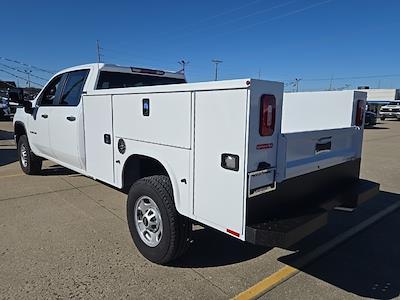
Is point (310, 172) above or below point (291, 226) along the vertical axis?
above

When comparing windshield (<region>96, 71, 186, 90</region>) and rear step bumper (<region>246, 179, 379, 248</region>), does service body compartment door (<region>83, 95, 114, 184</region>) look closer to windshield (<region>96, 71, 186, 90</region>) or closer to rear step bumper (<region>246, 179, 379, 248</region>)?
windshield (<region>96, 71, 186, 90</region>)

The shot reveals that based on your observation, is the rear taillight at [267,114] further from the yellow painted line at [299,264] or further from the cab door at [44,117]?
the cab door at [44,117]

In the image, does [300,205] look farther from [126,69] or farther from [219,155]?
[126,69]

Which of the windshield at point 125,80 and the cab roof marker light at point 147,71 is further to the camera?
the cab roof marker light at point 147,71

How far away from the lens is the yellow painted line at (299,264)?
2908 mm

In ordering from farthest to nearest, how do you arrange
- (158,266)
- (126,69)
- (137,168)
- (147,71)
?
(147,71) < (126,69) < (137,168) < (158,266)

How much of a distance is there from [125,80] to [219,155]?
2.95 metres

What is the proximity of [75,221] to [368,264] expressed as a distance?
11.5 ft

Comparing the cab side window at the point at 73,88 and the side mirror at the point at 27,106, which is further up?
the cab side window at the point at 73,88

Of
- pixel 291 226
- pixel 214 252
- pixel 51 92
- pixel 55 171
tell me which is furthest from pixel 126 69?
pixel 291 226

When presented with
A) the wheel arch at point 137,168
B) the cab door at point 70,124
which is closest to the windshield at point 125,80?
the cab door at point 70,124

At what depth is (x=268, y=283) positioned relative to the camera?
3061 millimetres

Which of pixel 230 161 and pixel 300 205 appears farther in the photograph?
pixel 300 205

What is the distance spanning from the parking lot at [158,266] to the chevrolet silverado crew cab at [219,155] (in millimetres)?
341
